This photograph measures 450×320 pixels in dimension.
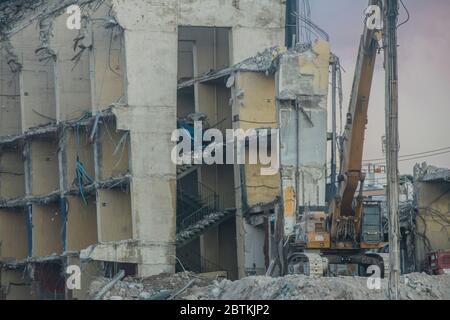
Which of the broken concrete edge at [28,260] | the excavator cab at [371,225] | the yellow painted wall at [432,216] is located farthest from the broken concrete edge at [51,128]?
the excavator cab at [371,225]

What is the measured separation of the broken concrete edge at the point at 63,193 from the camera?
171ft

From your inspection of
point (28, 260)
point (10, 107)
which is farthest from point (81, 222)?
point (10, 107)

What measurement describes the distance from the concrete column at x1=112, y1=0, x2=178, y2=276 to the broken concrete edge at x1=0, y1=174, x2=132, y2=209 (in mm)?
1052

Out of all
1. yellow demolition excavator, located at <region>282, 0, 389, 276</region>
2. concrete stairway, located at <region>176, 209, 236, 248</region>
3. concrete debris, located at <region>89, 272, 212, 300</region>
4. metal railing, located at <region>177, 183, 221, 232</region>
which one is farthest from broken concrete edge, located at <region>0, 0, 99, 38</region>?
yellow demolition excavator, located at <region>282, 0, 389, 276</region>

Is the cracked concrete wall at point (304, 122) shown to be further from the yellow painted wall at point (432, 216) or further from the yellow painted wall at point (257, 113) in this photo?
the yellow painted wall at point (432, 216)

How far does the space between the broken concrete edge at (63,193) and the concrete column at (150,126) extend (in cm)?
105

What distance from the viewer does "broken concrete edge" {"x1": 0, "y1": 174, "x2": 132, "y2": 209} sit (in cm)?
5216

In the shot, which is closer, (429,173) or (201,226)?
(429,173)

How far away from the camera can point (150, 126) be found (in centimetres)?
5119

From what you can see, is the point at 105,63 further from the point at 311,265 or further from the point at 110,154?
the point at 311,265

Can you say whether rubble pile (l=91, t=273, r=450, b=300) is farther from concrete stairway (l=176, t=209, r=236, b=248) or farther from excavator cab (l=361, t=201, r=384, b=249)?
concrete stairway (l=176, t=209, r=236, b=248)

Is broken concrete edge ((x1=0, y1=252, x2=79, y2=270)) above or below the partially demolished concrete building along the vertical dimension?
below

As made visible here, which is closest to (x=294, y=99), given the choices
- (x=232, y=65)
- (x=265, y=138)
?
(x=265, y=138)

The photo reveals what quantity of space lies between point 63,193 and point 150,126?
733cm
